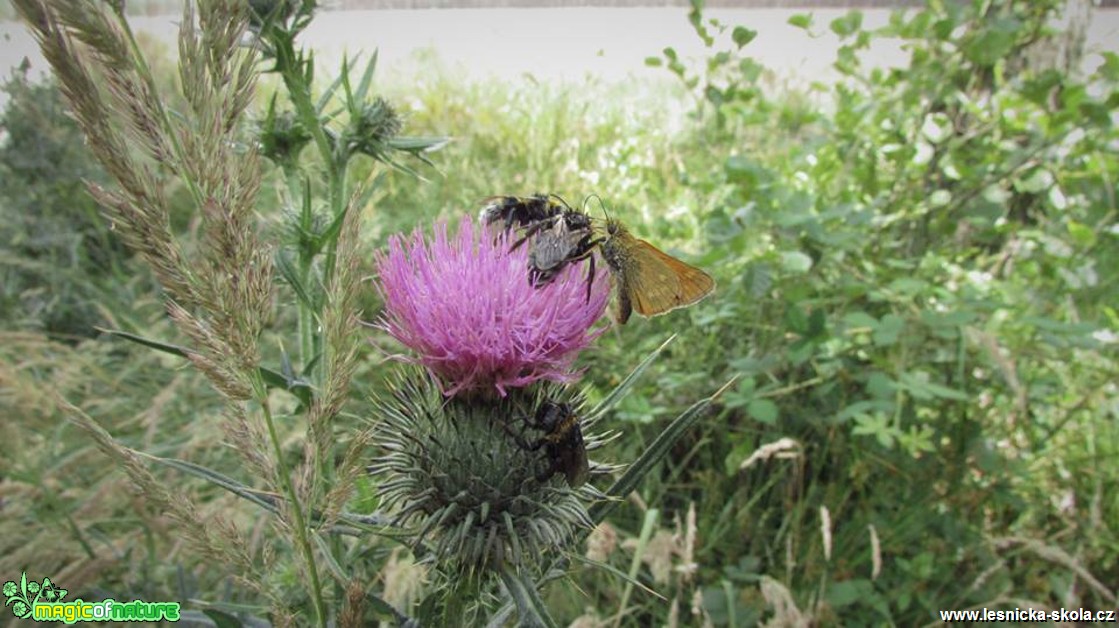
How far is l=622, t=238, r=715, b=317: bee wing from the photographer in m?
1.63

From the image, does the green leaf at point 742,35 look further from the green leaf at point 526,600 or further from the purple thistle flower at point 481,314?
the green leaf at point 526,600

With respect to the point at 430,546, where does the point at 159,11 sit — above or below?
above

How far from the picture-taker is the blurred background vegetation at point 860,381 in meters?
2.70

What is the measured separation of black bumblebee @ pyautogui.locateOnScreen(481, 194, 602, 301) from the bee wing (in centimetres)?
10

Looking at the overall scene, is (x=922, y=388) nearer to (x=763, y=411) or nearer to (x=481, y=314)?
(x=763, y=411)

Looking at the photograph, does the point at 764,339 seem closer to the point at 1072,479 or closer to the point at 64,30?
the point at 1072,479

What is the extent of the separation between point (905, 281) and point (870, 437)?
69 centimetres

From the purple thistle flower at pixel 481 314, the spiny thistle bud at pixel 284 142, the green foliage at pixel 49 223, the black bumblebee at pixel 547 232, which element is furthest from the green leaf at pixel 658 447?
the green foliage at pixel 49 223

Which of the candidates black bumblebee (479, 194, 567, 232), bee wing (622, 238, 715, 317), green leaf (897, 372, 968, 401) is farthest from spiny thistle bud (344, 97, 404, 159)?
green leaf (897, 372, 968, 401)

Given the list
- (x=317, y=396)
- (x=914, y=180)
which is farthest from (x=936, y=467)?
(x=317, y=396)

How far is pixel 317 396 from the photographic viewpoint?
43.9 inches

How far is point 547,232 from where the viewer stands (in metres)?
1.59

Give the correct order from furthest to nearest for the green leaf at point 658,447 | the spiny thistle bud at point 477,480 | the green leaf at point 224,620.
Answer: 1. the spiny thistle bud at point 477,480
2. the green leaf at point 658,447
3. the green leaf at point 224,620

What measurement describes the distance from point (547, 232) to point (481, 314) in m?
0.24
